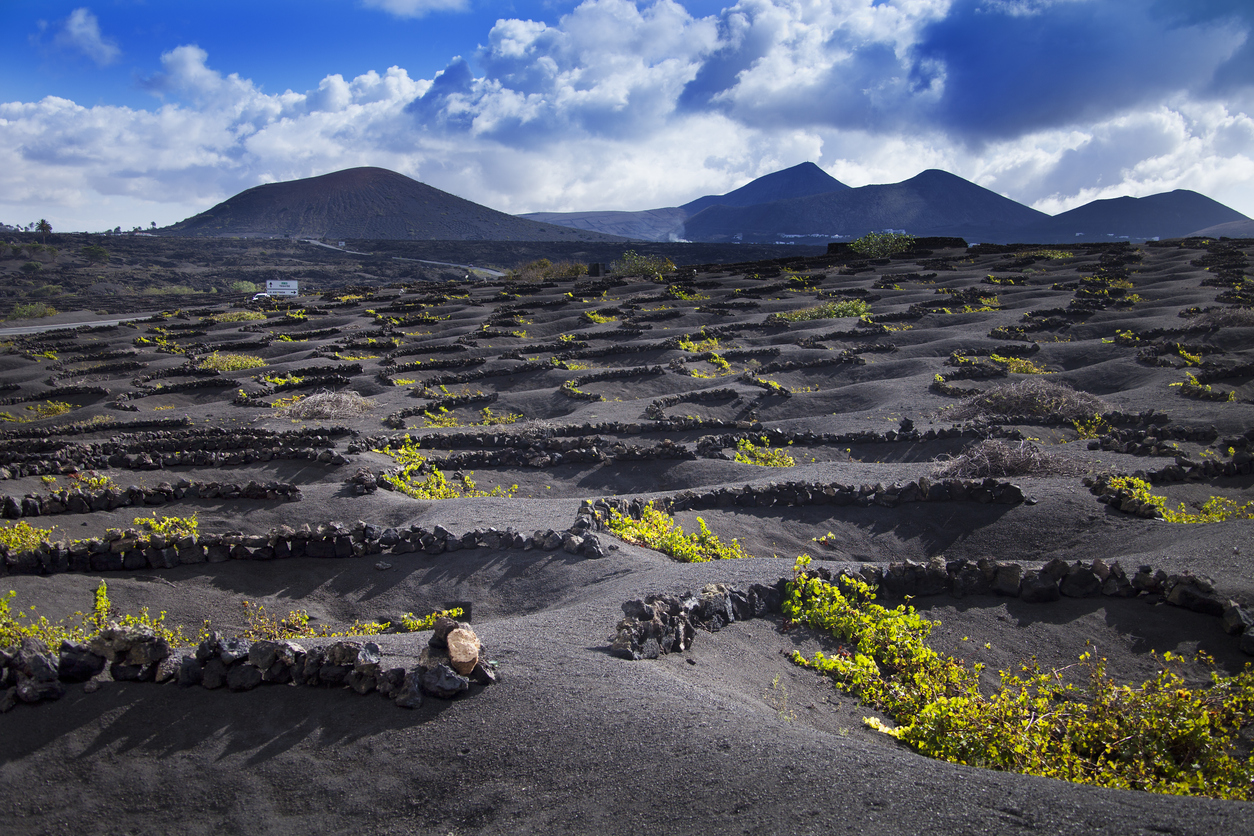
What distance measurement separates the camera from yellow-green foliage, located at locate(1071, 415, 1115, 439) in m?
10.4

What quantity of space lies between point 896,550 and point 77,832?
21.8ft

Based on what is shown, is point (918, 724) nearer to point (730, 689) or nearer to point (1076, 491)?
point (730, 689)

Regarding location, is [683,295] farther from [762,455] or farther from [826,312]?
[762,455]

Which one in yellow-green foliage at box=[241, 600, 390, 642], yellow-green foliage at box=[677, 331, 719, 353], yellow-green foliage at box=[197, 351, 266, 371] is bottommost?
yellow-green foliage at box=[241, 600, 390, 642]

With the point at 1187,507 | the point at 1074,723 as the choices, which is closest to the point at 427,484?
the point at 1074,723

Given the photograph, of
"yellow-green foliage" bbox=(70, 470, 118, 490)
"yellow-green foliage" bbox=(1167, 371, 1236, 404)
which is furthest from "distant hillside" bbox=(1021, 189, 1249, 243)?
"yellow-green foliage" bbox=(70, 470, 118, 490)

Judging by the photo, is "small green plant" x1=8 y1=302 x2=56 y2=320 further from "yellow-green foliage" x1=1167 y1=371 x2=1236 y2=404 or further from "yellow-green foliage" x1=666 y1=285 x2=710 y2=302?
"yellow-green foliage" x1=1167 y1=371 x2=1236 y2=404

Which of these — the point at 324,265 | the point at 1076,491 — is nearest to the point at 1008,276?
the point at 1076,491

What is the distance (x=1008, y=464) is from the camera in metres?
8.40

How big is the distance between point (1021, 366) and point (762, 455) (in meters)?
8.44

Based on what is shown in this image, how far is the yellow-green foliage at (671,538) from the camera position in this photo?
650 cm

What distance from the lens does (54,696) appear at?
3.73m

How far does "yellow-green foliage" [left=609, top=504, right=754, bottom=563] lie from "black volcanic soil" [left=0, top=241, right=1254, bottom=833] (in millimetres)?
228

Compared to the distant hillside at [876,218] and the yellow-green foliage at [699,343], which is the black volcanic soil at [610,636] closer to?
the yellow-green foliage at [699,343]
